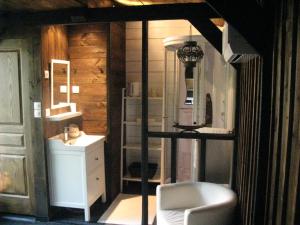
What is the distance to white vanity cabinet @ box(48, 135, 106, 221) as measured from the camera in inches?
121

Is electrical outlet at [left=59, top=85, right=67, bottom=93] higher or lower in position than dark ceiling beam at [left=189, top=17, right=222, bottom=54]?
lower

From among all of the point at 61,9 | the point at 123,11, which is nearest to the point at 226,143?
the point at 123,11

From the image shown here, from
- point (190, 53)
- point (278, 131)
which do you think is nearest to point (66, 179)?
point (190, 53)

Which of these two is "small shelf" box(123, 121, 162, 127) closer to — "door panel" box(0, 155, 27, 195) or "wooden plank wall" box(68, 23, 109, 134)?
"wooden plank wall" box(68, 23, 109, 134)

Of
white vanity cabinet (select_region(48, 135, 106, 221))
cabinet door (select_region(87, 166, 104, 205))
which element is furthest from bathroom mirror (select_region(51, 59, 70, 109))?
cabinet door (select_region(87, 166, 104, 205))

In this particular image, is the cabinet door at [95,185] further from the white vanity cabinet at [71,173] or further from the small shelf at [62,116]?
the small shelf at [62,116]

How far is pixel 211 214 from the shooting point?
6.70 ft

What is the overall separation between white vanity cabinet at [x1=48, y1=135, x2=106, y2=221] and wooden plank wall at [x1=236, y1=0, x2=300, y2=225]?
5.99ft

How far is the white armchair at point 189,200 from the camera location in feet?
6.96

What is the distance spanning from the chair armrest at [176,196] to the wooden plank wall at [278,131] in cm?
69

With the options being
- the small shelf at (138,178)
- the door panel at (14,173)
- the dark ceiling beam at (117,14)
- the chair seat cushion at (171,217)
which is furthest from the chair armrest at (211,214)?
the door panel at (14,173)

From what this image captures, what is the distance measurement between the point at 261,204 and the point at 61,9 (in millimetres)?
2331

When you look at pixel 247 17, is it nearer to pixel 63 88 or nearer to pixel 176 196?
pixel 176 196

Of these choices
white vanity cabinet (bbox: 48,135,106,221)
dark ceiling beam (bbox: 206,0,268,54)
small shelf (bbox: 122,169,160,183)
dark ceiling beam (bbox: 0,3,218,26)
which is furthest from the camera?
small shelf (bbox: 122,169,160,183)
